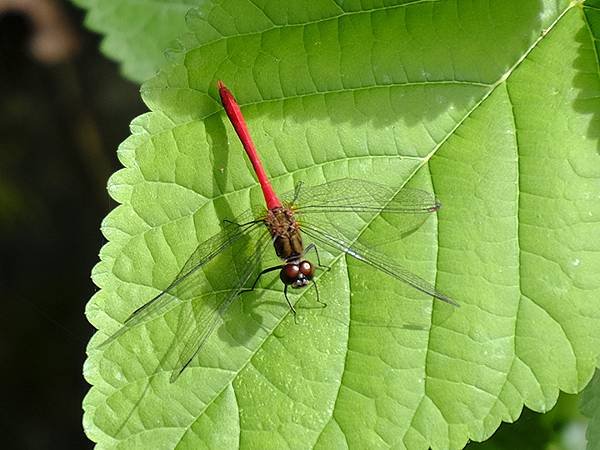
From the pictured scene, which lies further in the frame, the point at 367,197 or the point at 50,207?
the point at 50,207

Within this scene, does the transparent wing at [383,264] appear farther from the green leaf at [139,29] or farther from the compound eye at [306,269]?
the green leaf at [139,29]

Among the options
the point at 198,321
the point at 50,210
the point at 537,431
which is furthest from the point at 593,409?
the point at 50,210

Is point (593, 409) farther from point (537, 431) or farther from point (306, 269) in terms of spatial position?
point (306, 269)

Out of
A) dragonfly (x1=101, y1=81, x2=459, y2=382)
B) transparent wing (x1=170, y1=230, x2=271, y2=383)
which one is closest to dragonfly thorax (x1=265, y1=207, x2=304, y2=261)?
dragonfly (x1=101, y1=81, x2=459, y2=382)

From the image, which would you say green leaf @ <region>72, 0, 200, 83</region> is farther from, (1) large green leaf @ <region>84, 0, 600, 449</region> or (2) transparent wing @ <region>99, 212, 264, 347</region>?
(2) transparent wing @ <region>99, 212, 264, 347</region>

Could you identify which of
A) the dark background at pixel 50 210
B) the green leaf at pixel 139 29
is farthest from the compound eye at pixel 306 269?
the dark background at pixel 50 210

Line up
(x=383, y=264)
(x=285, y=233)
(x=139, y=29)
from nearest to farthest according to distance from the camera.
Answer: (x=383, y=264) → (x=285, y=233) → (x=139, y=29)
